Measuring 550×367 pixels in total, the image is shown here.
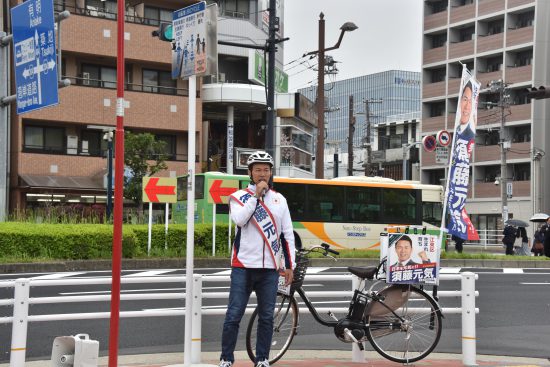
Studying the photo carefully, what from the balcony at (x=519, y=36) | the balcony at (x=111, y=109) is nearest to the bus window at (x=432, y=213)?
the balcony at (x=111, y=109)

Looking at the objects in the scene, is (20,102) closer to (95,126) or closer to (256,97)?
(95,126)

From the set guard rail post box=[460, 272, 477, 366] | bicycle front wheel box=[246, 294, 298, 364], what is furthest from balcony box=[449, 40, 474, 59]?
bicycle front wheel box=[246, 294, 298, 364]

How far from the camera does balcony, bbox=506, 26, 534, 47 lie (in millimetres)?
55562

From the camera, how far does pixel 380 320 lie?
289 inches

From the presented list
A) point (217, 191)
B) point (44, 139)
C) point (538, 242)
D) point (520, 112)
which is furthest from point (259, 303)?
point (520, 112)

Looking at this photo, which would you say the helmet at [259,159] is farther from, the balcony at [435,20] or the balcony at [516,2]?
the balcony at [435,20]

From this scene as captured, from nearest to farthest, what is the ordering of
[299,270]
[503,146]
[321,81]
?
[299,270]
[321,81]
[503,146]

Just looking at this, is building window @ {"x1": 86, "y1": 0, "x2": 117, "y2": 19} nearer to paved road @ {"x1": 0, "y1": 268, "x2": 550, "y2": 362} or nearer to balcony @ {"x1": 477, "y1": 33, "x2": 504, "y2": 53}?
paved road @ {"x1": 0, "y1": 268, "x2": 550, "y2": 362}

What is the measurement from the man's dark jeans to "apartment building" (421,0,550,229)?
47.0m

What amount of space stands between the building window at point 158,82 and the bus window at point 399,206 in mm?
17037

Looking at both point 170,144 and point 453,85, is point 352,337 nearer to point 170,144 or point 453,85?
point 170,144

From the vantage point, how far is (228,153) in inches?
1709

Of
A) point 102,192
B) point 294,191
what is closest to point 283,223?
point 294,191

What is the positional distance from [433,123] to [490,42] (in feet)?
26.6
